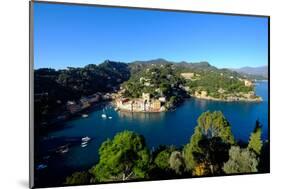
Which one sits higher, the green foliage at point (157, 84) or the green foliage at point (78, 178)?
the green foliage at point (157, 84)

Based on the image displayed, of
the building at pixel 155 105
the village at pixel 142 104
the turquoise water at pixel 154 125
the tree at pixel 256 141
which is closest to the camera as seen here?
the turquoise water at pixel 154 125

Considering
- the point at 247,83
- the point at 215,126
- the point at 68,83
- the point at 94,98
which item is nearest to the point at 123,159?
the point at 94,98

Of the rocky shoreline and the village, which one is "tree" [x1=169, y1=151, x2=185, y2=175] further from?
the rocky shoreline

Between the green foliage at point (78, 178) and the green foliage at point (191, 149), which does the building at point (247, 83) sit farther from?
the green foliage at point (78, 178)

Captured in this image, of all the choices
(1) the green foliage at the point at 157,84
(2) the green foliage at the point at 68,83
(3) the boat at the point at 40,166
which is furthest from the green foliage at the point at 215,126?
(3) the boat at the point at 40,166

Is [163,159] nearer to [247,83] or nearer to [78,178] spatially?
[78,178]

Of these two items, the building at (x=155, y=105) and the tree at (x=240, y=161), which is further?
the tree at (x=240, y=161)

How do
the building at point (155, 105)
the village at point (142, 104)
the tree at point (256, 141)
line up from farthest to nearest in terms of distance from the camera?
the tree at point (256, 141) < the building at point (155, 105) < the village at point (142, 104)
